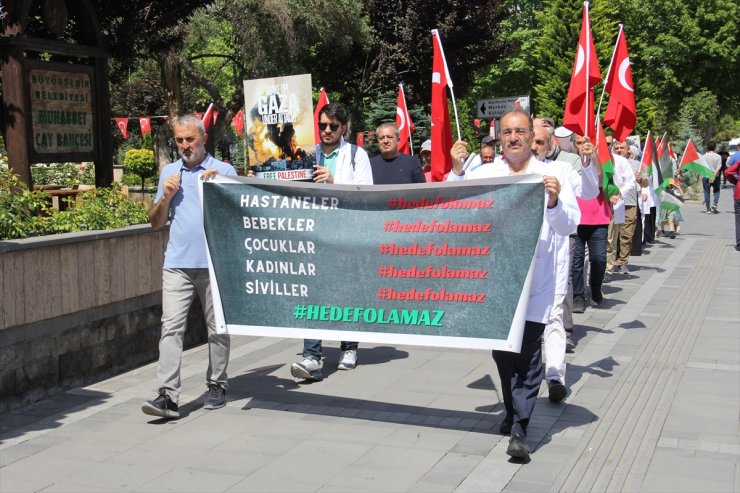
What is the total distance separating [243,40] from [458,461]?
2549 cm

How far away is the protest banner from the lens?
10.0m

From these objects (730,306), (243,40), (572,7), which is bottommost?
(730,306)

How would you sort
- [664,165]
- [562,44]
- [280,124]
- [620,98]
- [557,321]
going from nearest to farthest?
1. [557,321]
2. [280,124]
3. [620,98]
4. [664,165]
5. [562,44]

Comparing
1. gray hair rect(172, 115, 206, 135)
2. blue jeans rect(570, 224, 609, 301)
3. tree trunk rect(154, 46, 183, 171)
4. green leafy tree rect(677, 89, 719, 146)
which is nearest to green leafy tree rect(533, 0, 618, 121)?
green leafy tree rect(677, 89, 719, 146)

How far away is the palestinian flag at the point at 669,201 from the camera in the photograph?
64.8 feet

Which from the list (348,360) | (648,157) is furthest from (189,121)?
(648,157)

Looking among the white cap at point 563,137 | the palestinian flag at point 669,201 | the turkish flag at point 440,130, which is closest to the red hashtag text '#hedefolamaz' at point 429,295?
the turkish flag at point 440,130

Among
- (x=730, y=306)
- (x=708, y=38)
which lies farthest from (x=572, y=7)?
(x=730, y=306)

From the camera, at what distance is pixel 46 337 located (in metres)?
6.88

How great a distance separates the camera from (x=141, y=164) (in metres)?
35.4

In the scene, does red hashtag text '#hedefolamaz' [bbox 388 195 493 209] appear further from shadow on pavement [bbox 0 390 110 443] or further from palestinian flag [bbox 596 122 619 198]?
palestinian flag [bbox 596 122 619 198]

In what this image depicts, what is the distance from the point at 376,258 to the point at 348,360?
2007 mm

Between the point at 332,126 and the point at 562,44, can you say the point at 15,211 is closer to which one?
the point at 332,126

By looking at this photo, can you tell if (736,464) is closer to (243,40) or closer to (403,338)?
(403,338)
